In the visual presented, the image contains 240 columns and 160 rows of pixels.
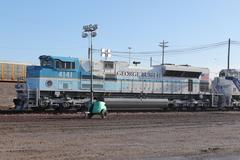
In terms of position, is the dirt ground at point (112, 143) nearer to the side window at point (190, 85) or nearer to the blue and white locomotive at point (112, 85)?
the blue and white locomotive at point (112, 85)

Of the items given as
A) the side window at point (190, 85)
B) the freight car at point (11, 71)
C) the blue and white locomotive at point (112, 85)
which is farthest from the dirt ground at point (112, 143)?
the freight car at point (11, 71)

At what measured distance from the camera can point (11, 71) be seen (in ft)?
173

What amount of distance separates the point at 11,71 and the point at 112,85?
72.5 feet

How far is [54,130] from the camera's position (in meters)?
18.6

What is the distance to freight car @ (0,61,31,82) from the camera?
170ft

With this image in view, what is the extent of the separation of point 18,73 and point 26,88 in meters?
23.8

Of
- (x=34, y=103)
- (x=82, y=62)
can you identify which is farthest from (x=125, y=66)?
(x=34, y=103)

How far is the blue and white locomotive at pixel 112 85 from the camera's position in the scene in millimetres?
30295

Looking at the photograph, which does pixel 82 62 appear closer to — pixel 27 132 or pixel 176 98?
pixel 176 98

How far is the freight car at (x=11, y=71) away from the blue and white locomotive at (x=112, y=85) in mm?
A: 20116

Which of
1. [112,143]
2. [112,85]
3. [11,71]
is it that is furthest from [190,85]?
[112,143]

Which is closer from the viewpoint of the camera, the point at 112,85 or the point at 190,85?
the point at 112,85

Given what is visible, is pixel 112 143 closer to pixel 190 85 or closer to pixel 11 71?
pixel 190 85

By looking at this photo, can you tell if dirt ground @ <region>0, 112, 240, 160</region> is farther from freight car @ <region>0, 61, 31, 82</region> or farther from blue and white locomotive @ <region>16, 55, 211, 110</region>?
freight car @ <region>0, 61, 31, 82</region>
